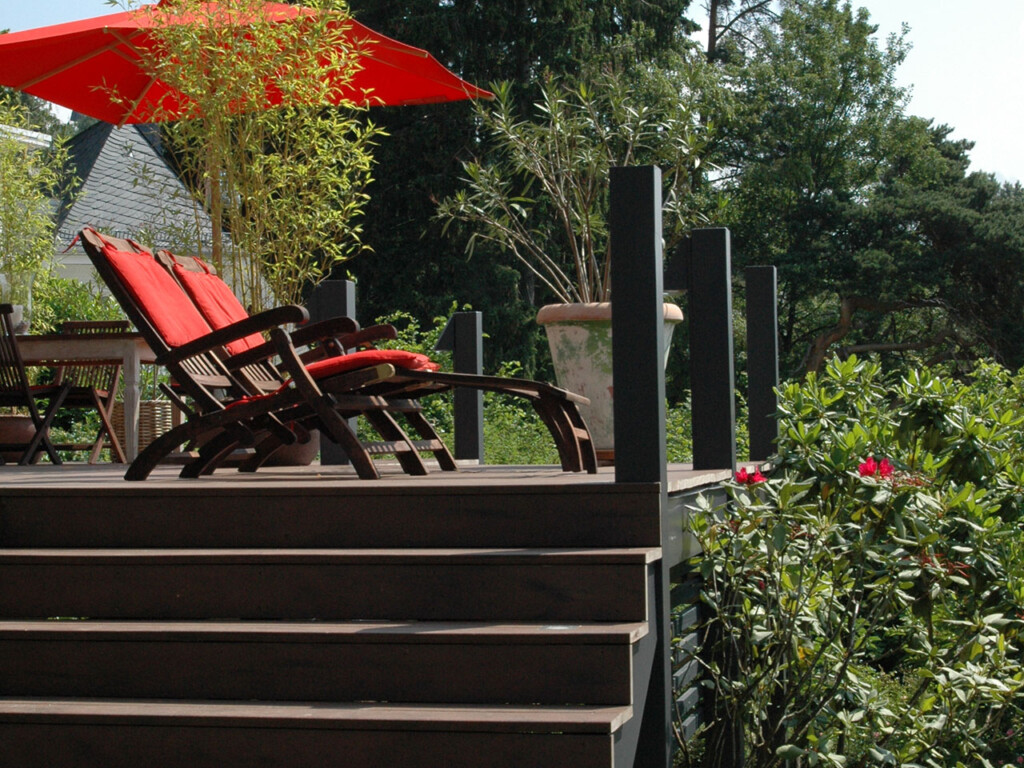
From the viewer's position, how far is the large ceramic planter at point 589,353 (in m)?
5.17

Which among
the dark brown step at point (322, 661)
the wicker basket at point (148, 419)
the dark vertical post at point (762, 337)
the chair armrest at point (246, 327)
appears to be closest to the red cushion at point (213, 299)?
the chair armrest at point (246, 327)

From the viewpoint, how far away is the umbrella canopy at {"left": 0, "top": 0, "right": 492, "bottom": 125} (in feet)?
22.2

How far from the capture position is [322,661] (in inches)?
112

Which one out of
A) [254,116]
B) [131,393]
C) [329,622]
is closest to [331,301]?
[131,393]

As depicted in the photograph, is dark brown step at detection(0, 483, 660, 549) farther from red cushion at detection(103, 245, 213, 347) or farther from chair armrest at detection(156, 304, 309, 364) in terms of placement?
red cushion at detection(103, 245, 213, 347)

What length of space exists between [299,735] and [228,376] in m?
2.00

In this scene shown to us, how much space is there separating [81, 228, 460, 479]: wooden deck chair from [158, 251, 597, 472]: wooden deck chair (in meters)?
0.10

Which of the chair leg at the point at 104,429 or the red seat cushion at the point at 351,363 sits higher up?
the red seat cushion at the point at 351,363

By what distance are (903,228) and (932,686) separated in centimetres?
2123

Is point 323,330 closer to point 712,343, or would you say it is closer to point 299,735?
point 712,343

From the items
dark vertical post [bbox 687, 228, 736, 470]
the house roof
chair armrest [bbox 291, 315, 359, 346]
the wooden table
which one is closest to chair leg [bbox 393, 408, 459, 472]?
chair armrest [bbox 291, 315, 359, 346]

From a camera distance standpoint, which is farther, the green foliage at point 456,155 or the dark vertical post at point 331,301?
the green foliage at point 456,155

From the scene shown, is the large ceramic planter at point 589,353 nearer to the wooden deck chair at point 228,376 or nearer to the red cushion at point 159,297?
the wooden deck chair at point 228,376

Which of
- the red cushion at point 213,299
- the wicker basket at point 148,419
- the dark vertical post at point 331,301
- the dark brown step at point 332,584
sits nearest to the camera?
the dark brown step at point 332,584
